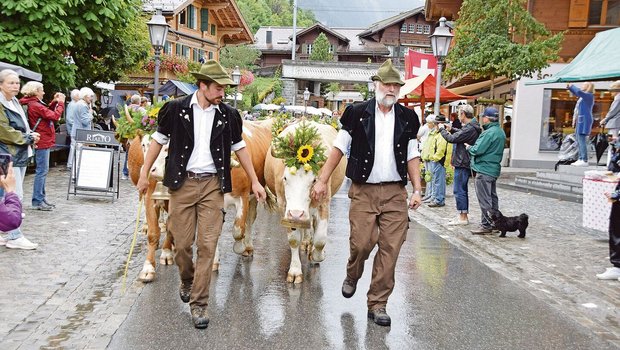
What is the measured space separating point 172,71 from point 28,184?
2147cm

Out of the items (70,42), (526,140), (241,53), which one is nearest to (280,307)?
(70,42)

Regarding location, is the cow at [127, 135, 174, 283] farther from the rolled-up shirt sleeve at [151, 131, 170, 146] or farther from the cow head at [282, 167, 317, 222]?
the cow head at [282, 167, 317, 222]

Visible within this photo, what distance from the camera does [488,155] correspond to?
10.6 meters

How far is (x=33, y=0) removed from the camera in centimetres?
1562

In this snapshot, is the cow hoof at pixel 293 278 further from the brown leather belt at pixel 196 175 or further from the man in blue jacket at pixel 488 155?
the man in blue jacket at pixel 488 155

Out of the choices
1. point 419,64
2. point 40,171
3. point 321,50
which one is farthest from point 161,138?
point 321,50

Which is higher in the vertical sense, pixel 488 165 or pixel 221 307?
pixel 488 165


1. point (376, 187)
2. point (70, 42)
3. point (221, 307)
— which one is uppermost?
point (70, 42)

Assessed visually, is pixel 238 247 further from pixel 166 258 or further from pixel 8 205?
pixel 8 205

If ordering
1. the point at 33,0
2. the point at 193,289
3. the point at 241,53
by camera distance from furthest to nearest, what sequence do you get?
1. the point at 241,53
2. the point at 33,0
3. the point at 193,289

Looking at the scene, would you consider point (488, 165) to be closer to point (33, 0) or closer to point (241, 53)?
point (33, 0)

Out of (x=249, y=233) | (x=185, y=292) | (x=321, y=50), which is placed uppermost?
(x=321, y=50)

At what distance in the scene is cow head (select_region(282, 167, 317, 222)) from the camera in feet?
21.4

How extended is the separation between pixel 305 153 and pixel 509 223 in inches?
201
